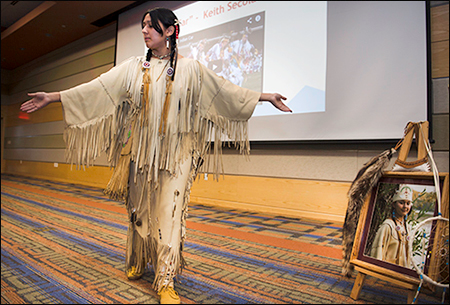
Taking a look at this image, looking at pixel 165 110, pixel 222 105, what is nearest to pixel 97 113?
pixel 165 110

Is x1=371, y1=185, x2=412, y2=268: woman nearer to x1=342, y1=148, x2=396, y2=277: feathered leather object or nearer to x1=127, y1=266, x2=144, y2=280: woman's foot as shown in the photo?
x1=342, y1=148, x2=396, y2=277: feathered leather object

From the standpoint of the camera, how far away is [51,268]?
1.61 metres

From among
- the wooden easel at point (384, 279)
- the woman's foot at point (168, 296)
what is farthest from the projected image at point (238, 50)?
the woman's foot at point (168, 296)

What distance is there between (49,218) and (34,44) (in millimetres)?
6260

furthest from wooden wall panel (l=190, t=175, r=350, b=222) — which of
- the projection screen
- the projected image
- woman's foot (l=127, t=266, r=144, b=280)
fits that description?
woman's foot (l=127, t=266, r=144, b=280)

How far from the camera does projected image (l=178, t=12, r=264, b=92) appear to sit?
3604 mm

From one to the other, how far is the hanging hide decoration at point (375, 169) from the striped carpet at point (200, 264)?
0.24 metres

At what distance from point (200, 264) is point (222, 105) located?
3.10ft

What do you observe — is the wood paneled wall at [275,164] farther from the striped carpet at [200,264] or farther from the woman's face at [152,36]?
the woman's face at [152,36]

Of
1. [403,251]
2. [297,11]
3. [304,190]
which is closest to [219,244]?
[403,251]

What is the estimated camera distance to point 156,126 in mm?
1297

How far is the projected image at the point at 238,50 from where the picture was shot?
3.60 m

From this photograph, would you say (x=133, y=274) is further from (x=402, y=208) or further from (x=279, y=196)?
(x=279, y=196)

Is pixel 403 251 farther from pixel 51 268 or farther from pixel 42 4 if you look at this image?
pixel 42 4
